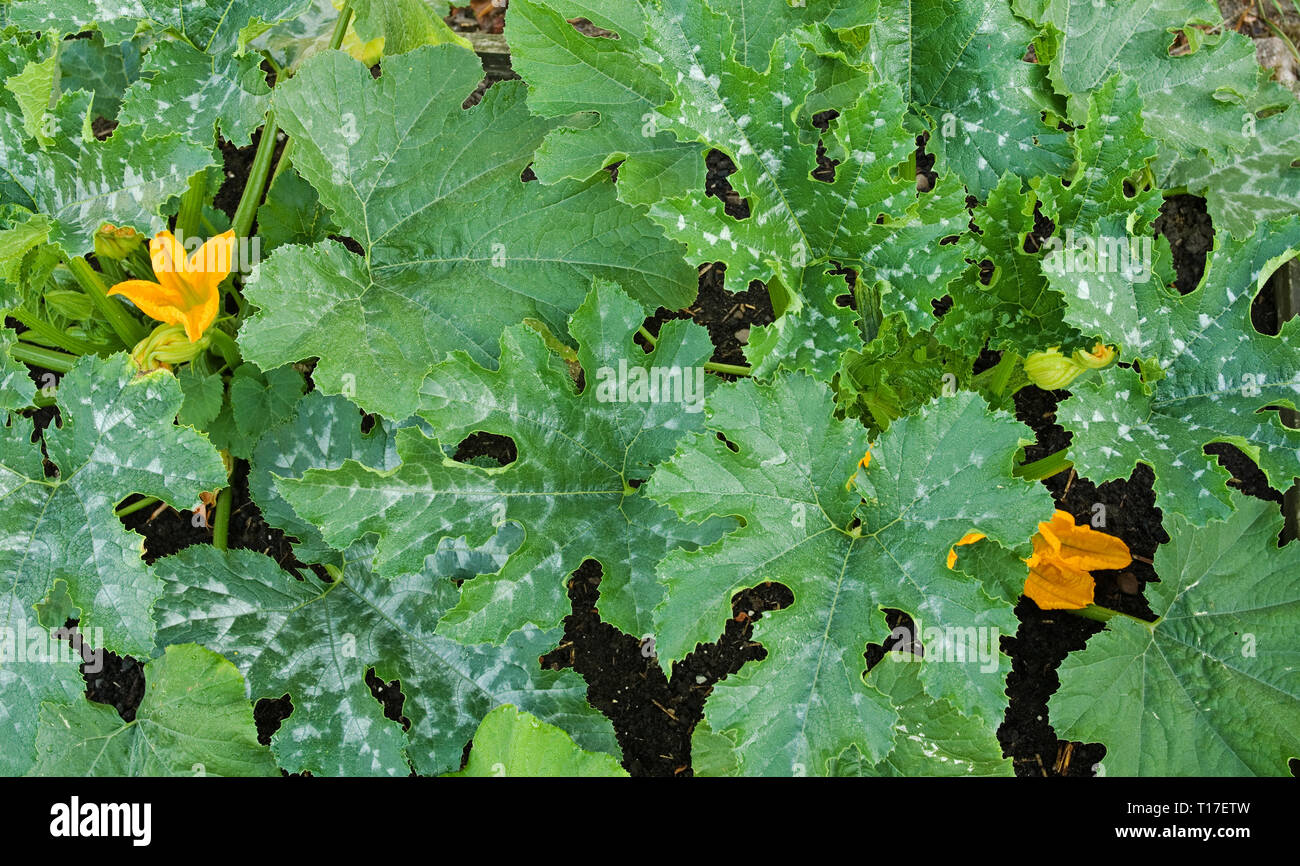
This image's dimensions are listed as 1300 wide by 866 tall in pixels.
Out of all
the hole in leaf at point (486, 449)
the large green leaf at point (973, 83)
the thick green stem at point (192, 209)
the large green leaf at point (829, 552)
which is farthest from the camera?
the hole in leaf at point (486, 449)

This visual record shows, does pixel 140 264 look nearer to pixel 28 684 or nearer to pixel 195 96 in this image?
pixel 195 96

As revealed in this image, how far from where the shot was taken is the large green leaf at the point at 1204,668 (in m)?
2.17

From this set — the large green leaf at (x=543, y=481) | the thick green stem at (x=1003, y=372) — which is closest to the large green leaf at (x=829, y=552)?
the large green leaf at (x=543, y=481)

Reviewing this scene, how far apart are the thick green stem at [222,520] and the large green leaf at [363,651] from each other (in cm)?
A: 21

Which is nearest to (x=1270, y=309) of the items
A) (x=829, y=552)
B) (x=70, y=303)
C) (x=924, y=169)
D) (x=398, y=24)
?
(x=924, y=169)

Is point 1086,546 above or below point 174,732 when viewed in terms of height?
above

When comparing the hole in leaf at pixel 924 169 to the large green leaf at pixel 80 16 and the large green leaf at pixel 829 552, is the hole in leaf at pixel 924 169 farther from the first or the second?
the large green leaf at pixel 80 16

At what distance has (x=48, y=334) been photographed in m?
2.46

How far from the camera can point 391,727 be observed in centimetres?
227

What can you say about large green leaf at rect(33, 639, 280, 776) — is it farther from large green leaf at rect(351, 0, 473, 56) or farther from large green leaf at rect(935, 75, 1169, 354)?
large green leaf at rect(935, 75, 1169, 354)

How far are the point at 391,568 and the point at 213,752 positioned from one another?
58cm

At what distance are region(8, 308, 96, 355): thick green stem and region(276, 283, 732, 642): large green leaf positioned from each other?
868 millimetres

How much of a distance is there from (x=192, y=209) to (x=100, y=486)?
80 cm
